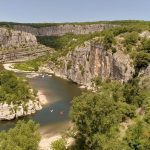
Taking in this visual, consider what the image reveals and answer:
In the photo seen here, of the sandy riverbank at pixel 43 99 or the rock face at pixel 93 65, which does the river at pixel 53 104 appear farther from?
the rock face at pixel 93 65

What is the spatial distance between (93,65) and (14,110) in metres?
59.7

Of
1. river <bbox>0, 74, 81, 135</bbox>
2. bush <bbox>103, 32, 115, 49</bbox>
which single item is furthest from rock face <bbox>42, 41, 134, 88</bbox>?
river <bbox>0, 74, 81, 135</bbox>

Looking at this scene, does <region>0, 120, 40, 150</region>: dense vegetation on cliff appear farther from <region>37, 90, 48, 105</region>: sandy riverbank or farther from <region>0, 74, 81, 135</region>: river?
<region>37, 90, 48, 105</region>: sandy riverbank

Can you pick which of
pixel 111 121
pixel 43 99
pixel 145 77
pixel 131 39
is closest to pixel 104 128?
pixel 111 121

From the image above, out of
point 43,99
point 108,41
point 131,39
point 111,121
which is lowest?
point 43,99

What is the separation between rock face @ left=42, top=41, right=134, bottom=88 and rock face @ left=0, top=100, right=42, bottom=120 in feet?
132

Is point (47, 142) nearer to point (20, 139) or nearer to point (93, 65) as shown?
point (20, 139)

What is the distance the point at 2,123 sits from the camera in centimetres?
9238

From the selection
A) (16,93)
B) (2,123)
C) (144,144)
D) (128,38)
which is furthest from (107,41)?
(144,144)

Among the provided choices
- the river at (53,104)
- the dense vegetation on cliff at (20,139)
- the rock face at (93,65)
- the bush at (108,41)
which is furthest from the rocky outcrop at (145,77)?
the dense vegetation on cliff at (20,139)

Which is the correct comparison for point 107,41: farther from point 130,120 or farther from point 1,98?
point 130,120

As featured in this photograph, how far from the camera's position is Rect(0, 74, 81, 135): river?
90.3 m

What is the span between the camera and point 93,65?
150 metres

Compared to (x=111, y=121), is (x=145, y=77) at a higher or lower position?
lower
